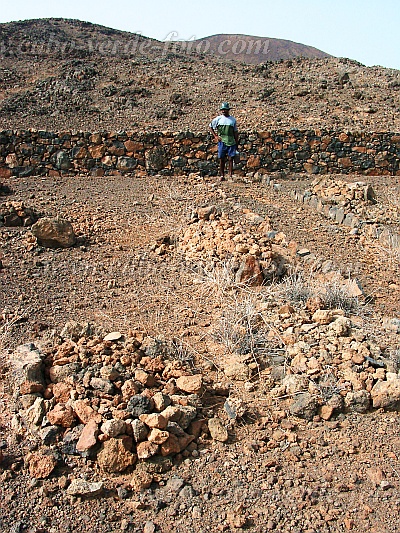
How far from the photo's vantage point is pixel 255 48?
38.7 metres

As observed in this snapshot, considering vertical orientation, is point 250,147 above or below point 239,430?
above

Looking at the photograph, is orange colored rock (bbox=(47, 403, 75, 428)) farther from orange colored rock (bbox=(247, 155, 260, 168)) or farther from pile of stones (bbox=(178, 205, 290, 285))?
orange colored rock (bbox=(247, 155, 260, 168))

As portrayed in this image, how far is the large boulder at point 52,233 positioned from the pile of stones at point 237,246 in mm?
1233

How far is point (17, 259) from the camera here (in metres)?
5.44

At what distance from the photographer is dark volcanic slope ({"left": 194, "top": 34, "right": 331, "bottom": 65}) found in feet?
116

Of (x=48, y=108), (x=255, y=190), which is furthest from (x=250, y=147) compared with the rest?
(x=48, y=108)

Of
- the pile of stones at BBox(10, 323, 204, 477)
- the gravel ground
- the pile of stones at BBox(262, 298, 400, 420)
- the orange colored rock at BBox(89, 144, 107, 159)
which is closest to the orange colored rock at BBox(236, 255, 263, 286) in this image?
the gravel ground

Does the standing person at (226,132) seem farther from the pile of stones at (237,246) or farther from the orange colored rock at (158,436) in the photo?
the orange colored rock at (158,436)

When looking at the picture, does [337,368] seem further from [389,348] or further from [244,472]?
[244,472]

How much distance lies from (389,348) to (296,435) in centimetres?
115

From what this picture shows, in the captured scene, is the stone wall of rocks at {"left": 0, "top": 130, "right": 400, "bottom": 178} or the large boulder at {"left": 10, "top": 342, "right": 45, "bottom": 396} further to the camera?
the stone wall of rocks at {"left": 0, "top": 130, "right": 400, "bottom": 178}

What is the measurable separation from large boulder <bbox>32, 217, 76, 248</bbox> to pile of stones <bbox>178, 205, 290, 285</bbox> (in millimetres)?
1233

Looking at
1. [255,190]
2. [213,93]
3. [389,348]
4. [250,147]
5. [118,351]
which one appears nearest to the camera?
[118,351]

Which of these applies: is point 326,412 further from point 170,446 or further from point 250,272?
point 250,272
